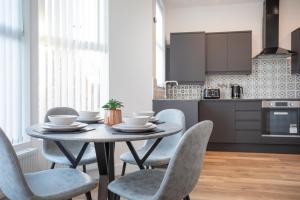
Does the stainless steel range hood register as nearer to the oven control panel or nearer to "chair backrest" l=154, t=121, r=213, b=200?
the oven control panel

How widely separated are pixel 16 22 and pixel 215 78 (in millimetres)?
3799

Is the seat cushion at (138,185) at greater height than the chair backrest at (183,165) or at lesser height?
lesser

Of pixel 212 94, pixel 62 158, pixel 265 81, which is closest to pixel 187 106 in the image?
pixel 212 94

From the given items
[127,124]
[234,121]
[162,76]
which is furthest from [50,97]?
[234,121]

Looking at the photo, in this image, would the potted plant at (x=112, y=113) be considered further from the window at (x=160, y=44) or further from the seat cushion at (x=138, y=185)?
the window at (x=160, y=44)

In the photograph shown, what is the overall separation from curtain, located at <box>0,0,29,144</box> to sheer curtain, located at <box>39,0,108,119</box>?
211mm

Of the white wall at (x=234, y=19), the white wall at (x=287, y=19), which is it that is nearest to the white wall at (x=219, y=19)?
the white wall at (x=234, y=19)

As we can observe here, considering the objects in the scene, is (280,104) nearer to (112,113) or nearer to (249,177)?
(249,177)

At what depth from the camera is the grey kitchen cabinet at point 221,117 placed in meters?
4.71

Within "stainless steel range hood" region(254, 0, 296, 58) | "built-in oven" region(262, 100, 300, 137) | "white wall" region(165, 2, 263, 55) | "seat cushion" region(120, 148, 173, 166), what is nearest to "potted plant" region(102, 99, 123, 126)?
"seat cushion" region(120, 148, 173, 166)

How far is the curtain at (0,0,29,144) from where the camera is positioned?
2293 millimetres

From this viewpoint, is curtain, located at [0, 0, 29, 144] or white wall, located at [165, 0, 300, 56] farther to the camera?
white wall, located at [165, 0, 300, 56]

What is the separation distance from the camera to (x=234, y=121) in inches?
185

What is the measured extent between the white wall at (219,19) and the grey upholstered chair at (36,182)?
4332 mm
